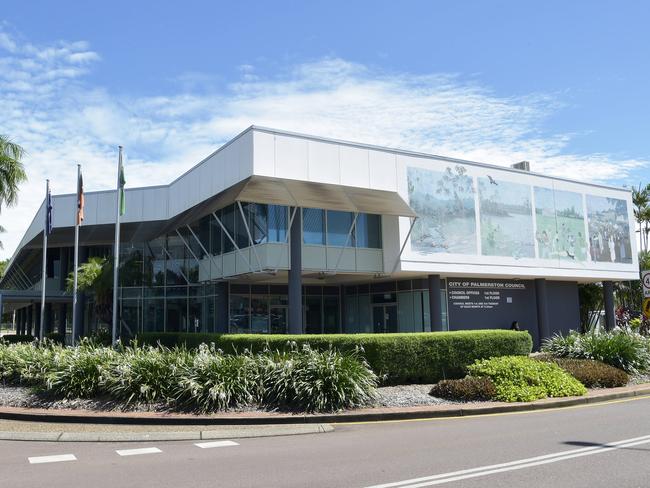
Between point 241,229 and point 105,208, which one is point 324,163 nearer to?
point 241,229

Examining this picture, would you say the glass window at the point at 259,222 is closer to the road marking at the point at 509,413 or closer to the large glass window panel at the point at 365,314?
the large glass window panel at the point at 365,314

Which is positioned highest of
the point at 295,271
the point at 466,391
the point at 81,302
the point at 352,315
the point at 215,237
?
the point at 215,237

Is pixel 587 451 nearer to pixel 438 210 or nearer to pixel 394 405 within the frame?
pixel 394 405

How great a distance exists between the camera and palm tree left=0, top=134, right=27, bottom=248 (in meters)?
27.8

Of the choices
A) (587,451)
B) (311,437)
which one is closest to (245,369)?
(311,437)

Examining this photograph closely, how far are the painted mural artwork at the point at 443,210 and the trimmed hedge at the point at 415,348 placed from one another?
959cm

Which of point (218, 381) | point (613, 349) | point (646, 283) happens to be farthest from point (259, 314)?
point (646, 283)

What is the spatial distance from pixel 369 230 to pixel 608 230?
53.4 feet

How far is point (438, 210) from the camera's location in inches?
1037

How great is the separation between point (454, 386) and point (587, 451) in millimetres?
5192

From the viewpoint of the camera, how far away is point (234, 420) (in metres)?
11.2

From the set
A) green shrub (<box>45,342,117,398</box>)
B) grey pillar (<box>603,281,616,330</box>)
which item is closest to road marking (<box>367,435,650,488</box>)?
green shrub (<box>45,342,117,398</box>)

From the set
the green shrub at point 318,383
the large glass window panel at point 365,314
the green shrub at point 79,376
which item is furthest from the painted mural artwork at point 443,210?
the green shrub at point 79,376

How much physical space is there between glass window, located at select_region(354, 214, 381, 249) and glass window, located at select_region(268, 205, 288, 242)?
3.64 meters
